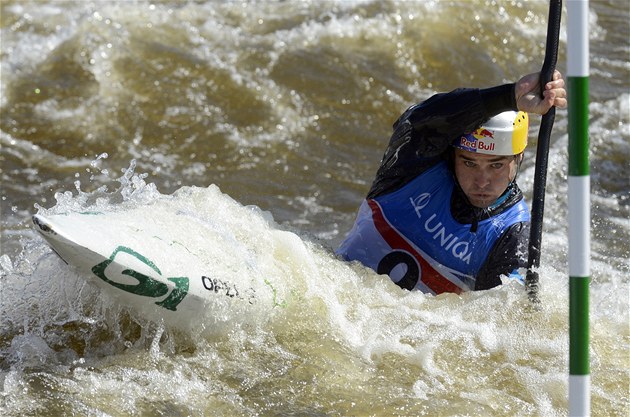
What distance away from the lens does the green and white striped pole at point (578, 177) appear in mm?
2730

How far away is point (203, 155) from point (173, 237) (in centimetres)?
324

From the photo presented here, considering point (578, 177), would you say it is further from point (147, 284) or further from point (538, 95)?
point (147, 284)

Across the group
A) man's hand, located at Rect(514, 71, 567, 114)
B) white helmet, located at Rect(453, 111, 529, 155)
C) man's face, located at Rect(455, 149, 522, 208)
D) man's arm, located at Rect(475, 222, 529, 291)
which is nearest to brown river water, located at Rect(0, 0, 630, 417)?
man's arm, located at Rect(475, 222, 529, 291)

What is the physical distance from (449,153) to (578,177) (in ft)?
5.97

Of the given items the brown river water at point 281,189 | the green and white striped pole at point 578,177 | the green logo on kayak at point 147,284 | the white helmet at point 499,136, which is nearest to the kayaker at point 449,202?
the white helmet at point 499,136

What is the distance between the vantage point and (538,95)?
12.9 ft

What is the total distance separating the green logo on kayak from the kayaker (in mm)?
1156

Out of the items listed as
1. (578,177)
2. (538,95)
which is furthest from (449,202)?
(578,177)

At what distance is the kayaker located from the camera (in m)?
4.38

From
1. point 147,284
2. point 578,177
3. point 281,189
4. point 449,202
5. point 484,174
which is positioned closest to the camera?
point 578,177

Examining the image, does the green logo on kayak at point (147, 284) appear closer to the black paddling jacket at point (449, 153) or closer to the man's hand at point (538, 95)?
the black paddling jacket at point (449, 153)

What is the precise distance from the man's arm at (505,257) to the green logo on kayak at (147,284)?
1.45 meters

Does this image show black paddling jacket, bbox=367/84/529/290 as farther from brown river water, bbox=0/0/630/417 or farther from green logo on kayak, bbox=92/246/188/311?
green logo on kayak, bbox=92/246/188/311

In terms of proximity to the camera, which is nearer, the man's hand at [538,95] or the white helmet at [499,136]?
the man's hand at [538,95]
